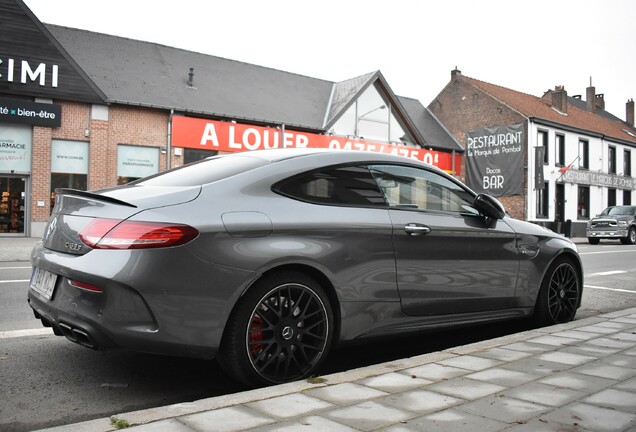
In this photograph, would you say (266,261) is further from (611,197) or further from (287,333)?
(611,197)

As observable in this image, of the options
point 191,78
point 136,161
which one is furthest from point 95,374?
point 191,78

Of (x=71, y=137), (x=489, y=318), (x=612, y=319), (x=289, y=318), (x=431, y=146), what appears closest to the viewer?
(x=289, y=318)

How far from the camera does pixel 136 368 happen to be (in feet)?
12.5

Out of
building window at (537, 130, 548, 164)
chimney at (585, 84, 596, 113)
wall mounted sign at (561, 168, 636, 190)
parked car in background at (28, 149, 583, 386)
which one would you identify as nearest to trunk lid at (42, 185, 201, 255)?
parked car in background at (28, 149, 583, 386)

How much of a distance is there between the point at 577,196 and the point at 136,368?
3810 centimetres

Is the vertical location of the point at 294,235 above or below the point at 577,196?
below

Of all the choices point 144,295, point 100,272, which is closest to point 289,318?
point 144,295

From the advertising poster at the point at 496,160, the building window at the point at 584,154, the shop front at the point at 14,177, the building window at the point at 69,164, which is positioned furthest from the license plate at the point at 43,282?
the building window at the point at 584,154

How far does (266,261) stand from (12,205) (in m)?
19.9

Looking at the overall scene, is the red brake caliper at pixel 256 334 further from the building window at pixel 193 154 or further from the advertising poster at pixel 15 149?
the building window at pixel 193 154

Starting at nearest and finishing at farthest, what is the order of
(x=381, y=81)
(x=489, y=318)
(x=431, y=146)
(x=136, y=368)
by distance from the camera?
(x=136, y=368), (x=489, y=318), (x=381, y=81), (x=431, y=146)

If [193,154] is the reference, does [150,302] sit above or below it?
below

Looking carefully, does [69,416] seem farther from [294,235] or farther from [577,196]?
[577,196]

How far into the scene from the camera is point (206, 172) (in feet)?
12.2
